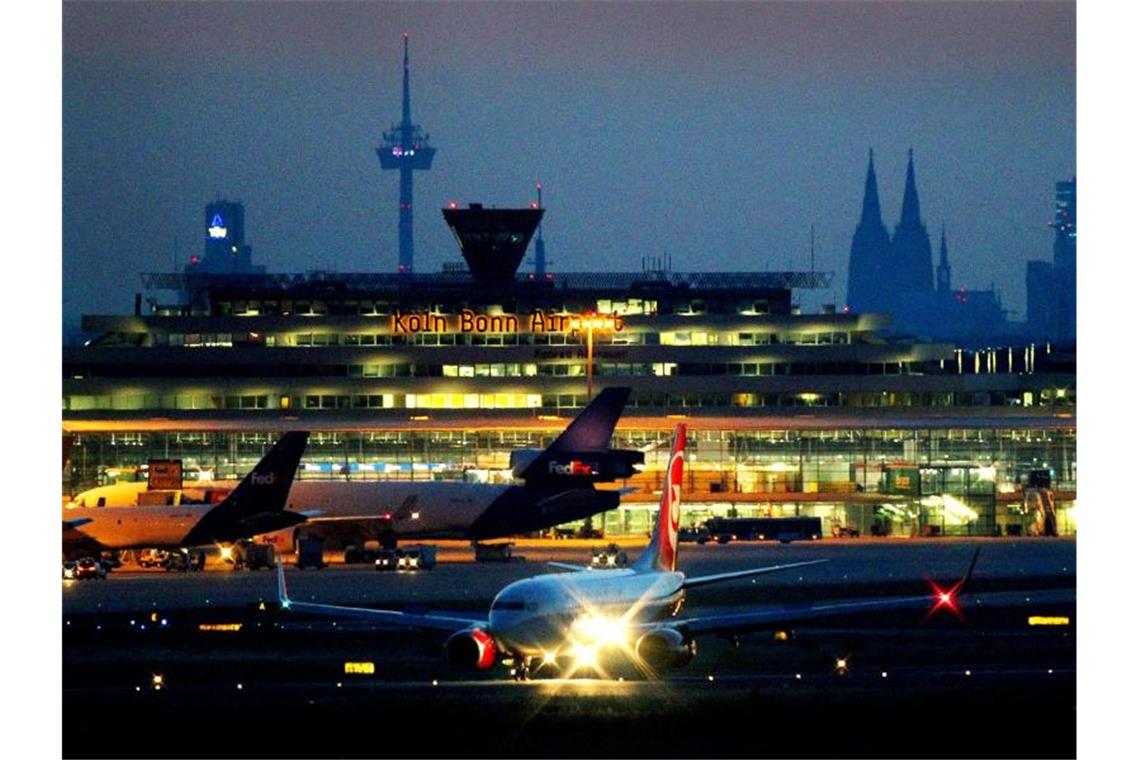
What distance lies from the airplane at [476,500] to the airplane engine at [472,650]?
5592cm

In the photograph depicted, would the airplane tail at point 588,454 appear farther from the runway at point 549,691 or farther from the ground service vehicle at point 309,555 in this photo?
the runway at point 549,691

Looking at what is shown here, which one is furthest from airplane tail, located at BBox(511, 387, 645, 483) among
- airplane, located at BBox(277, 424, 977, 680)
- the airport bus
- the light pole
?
airplane, located at BBox(277, 424, 977, 680)

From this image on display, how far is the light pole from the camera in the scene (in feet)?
502

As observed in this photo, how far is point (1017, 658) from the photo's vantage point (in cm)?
6412

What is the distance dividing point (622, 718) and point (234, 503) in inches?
2342

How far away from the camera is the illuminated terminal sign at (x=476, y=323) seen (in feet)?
632

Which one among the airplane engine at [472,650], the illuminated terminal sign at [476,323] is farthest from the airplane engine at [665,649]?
the illuminated terminal sign at [476,323]

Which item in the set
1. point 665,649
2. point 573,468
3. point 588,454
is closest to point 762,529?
point 588,454

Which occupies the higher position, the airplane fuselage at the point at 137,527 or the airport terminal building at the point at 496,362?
the airport terminal building at the point at 496,362

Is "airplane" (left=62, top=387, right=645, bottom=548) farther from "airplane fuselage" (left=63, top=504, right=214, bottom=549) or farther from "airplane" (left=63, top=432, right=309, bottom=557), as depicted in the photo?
"airplane fuselage" (left=63, top=504, right=214, bottom=549)

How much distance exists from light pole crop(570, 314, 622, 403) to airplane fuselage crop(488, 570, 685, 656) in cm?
8648

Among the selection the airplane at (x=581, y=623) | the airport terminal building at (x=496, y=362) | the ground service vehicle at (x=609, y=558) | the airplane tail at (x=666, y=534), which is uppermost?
the airport terminal building at (x=496, y=362)
